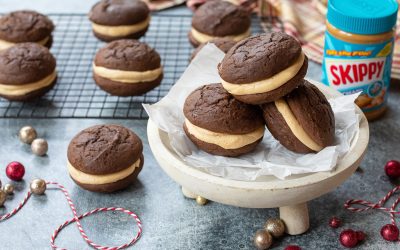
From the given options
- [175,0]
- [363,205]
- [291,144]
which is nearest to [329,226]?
[363,205]

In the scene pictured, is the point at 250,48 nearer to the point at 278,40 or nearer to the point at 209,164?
the point at 278,40

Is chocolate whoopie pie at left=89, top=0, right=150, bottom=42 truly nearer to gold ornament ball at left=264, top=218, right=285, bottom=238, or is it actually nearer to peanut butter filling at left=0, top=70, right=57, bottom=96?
peanut butter filling at left=0, top=70, right=57, bottom=96

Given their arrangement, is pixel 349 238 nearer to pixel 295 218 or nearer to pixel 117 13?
pixel 295 218

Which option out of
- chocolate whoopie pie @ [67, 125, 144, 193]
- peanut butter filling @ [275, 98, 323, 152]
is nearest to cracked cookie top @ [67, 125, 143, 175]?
chocolate whoopie pie @ [67, 125, 144, 193]

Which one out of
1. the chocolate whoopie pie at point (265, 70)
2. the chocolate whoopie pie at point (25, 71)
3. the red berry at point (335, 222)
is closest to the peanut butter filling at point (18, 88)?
the chocolate whoopie pie at point (25, 71)

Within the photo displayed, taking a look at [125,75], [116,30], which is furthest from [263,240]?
[116,30]

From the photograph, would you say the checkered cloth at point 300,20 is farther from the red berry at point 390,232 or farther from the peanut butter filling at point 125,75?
the red berry at point 390,232
